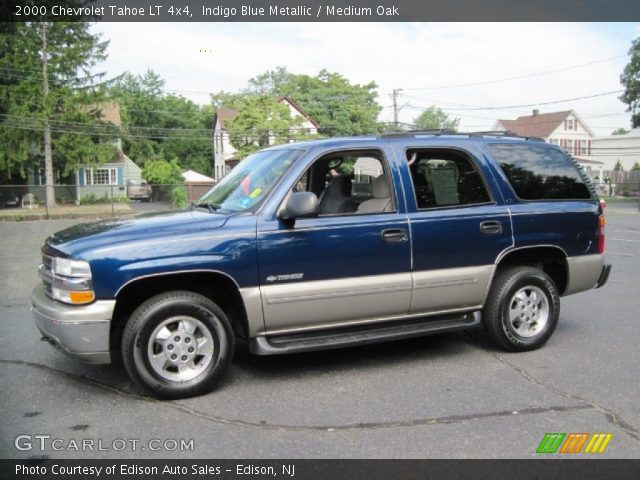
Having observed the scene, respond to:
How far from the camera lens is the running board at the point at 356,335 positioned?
459cm

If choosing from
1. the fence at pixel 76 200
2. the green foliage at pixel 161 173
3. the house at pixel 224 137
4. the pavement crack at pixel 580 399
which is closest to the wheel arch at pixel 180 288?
the pavement crack at pixel 580 399

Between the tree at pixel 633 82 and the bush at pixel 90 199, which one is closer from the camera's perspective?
the bush at pixel 90 199

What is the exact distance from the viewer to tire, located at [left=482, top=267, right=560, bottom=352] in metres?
5.41

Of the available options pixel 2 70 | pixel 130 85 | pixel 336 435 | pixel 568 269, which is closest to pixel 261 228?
pixel 336 435

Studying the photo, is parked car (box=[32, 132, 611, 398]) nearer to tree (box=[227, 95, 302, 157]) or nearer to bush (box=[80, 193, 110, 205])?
bush (box=[80, 193, 110, 205])

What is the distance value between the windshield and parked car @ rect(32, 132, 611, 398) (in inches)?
0.8

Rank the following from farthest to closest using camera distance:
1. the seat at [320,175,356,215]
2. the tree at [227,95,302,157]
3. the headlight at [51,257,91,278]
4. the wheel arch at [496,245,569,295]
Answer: the tree at [227,95,302,157] < the wheel arch at [496,245,569,295] < the seat at [320,175,356,215] < the headlight at [51,257,91,278]

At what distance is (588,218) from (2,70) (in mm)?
36446

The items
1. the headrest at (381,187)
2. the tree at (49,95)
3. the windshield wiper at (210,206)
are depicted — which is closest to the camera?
the windshield wiper at (210,206)

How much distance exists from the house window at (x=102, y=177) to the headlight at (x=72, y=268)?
43.5m

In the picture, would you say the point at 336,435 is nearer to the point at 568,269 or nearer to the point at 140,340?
the point at 140,340

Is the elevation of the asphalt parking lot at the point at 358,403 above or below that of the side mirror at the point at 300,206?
below

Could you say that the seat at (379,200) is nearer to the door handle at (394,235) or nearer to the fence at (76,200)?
the door handle at (394,235)

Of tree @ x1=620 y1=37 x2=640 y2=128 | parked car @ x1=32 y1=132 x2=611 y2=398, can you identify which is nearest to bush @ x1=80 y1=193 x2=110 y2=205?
parked car @ x1=32 y1=132 x2=611 y2=398
